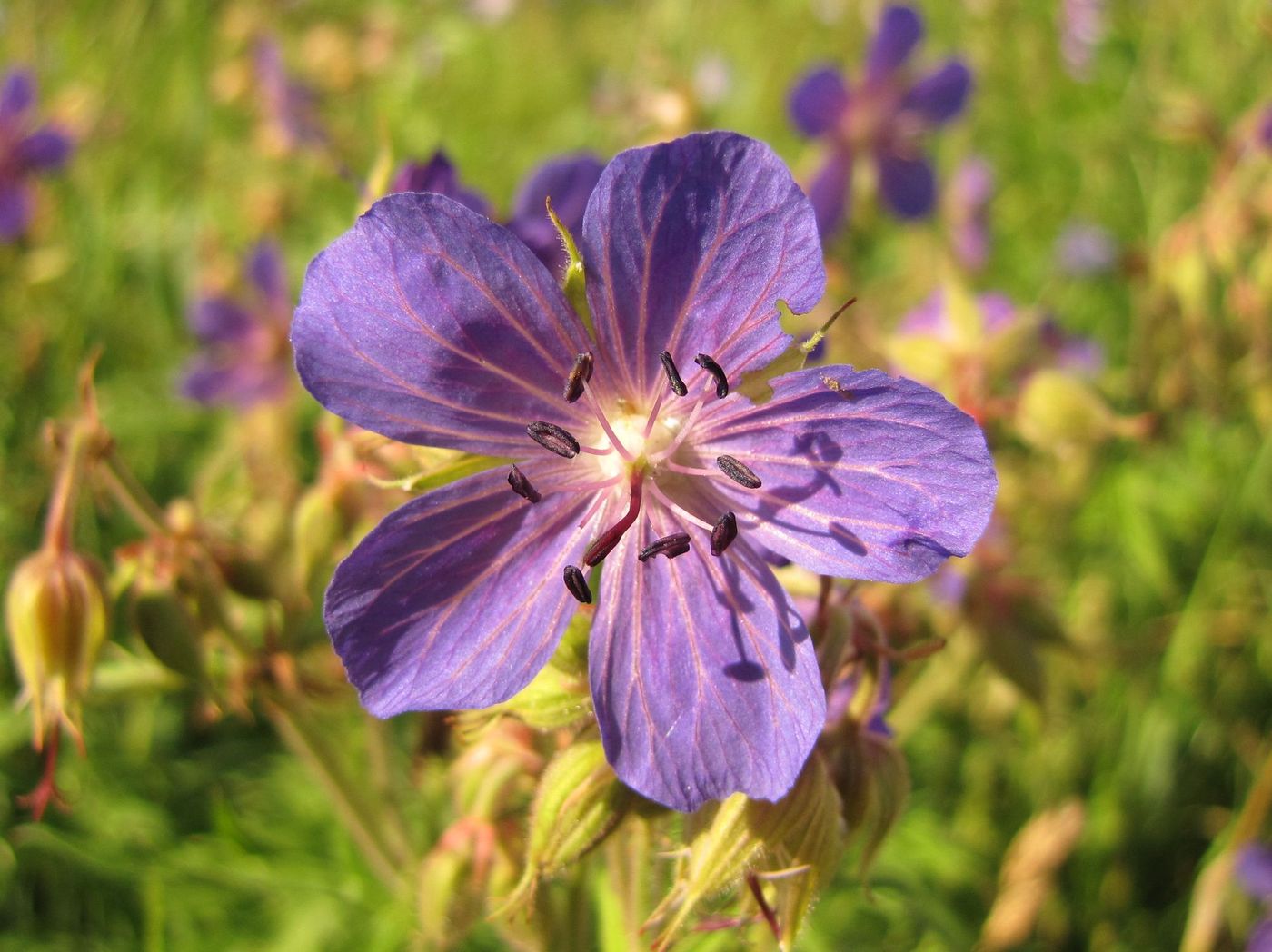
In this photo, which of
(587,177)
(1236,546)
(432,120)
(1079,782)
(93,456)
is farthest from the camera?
(432,120)

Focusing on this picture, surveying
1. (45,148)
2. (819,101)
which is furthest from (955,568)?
(45,148)

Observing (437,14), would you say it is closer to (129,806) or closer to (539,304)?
(129,806)

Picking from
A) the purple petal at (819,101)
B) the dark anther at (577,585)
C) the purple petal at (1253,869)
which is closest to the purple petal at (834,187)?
the purple petal at (819,101)

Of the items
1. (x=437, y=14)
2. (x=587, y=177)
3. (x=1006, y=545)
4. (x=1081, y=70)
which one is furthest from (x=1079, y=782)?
(x=437, y=14)

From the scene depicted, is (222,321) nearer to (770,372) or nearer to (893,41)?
(893,41)

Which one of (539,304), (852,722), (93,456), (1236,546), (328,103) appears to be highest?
(328,103)

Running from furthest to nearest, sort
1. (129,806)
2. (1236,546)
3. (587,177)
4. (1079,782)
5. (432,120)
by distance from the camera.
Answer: (432,120) → (1236,546) → (1079,782) → (129,806) → (587,177)

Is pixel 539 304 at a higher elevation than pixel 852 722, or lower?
higher
